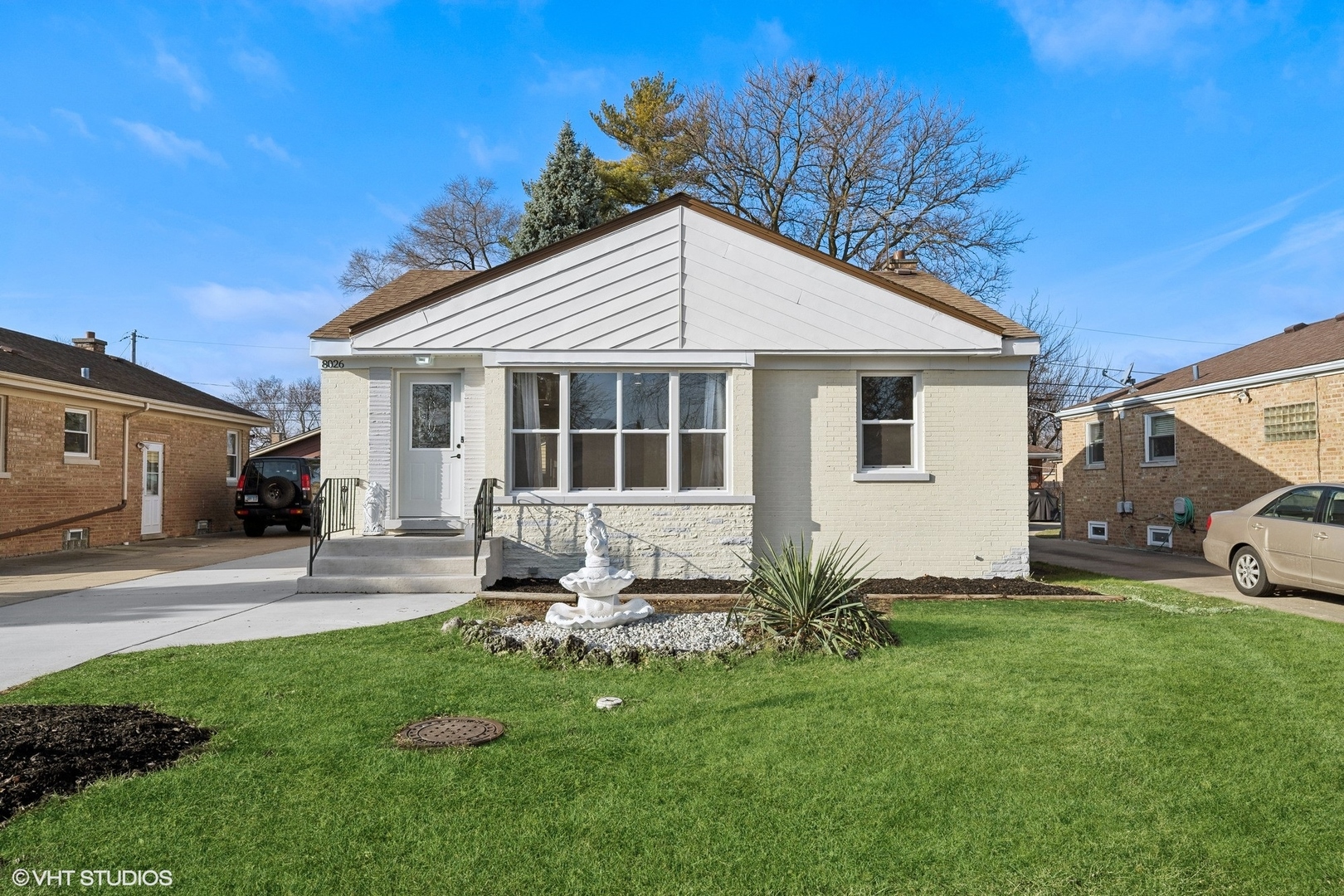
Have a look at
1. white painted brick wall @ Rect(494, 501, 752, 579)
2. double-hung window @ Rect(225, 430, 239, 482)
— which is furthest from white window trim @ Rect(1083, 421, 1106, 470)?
double-hung window @ Rect(225, 430, 239, 482)

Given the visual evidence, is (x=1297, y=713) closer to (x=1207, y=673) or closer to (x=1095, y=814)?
(x=1207, y=673)

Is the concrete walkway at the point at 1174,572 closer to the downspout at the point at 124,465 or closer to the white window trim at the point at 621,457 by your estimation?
the white window trim at the point at 621,457

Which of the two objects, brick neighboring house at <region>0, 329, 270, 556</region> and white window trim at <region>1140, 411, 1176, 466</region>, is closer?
brick neighboring house at <region>0, 329, 270, 556</region>

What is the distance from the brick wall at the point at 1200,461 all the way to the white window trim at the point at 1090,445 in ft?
0.26

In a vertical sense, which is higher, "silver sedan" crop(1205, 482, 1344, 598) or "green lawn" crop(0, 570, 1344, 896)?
"silver sedan" crop(1205, 482, 1344, 598)

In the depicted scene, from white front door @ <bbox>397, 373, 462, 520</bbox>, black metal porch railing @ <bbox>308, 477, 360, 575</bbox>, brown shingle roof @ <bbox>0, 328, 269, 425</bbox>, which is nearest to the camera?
black metal porch railing @ <bbox>308, 477, 360, 575</bbox>

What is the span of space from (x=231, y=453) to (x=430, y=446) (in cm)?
1501

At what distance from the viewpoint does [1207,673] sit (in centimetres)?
589

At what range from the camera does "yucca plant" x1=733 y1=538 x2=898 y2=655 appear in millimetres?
6625

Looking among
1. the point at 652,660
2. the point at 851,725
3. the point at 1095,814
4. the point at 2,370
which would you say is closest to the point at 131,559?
the point at 2,370

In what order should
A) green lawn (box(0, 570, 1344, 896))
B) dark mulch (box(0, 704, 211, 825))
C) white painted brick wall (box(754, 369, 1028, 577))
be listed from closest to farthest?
green lawn (box(0, 570, 1344, 896))
dark mulch (box(0, 704, 211, 825))
white painted brick wall (box(754, 369, 1028, 577))
